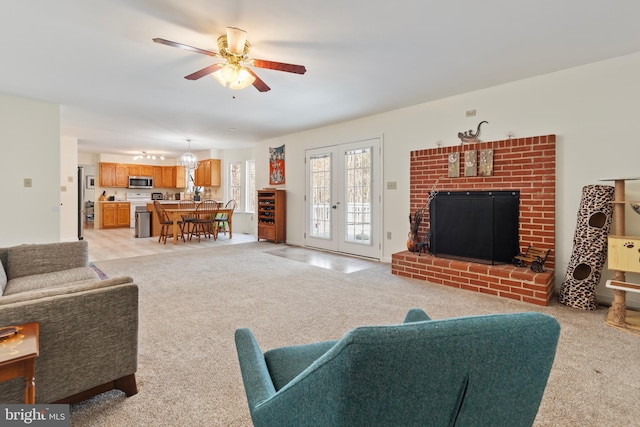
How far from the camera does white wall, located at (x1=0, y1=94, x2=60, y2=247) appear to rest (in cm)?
436

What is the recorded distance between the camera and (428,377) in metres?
0.68

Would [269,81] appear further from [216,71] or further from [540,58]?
[540,58]

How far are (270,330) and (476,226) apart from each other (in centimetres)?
274

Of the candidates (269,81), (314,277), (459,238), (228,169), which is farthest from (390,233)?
(228,169)

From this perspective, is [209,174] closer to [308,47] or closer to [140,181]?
[140,181]

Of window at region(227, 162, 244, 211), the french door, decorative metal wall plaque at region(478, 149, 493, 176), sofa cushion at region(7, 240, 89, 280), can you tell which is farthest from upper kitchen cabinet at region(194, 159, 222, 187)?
decorative metal wall plaque at region(478, 149, 493, 176)

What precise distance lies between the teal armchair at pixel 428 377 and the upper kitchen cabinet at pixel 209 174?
9086mm

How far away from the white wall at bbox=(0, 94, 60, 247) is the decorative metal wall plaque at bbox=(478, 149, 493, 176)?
5.87 metres

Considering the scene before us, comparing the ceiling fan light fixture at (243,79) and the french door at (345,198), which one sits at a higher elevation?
the ceiling fan light fixture at (243,79)

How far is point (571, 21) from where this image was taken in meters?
2.46

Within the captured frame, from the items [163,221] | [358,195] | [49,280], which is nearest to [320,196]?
[358,195]

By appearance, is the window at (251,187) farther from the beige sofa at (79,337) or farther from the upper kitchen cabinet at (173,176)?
the beige sofa at (79,337)

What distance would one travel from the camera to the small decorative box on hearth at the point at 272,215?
23.1ft

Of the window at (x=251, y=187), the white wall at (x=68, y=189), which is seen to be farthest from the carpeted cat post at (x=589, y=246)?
the white wall at (x=68, y=189)
